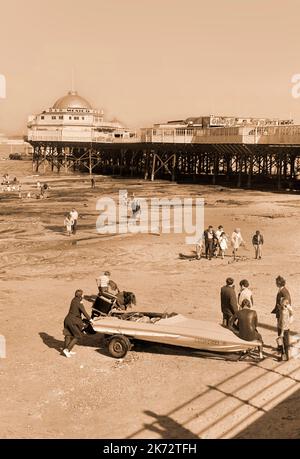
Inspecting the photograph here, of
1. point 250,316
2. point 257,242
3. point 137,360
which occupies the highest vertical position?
point 257,242

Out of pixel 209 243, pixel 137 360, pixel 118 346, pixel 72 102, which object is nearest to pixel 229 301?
pixel 137 360

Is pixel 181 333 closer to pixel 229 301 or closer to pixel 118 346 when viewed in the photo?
pixel 118 346

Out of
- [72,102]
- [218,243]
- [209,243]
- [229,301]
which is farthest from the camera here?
[72,102]

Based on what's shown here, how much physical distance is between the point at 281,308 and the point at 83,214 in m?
22.8

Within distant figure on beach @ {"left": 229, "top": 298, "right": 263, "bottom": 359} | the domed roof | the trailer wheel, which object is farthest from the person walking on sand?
the domed roof

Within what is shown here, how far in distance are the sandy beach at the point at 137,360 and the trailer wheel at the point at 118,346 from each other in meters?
Result: 0.16

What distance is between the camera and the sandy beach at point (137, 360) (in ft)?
27.1

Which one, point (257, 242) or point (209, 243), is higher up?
point (257, 242)

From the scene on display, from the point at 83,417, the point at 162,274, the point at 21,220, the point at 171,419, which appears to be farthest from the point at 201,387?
the point at 21,220

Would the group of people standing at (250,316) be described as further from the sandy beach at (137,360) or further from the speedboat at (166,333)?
the sandy beach at (137,360)

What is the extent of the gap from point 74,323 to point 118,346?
0.93 m

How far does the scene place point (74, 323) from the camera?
35.5 ft

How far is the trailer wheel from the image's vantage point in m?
10.6

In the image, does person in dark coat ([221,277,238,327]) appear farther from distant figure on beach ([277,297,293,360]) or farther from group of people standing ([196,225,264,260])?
group of people standing ([196,225,264,260])
